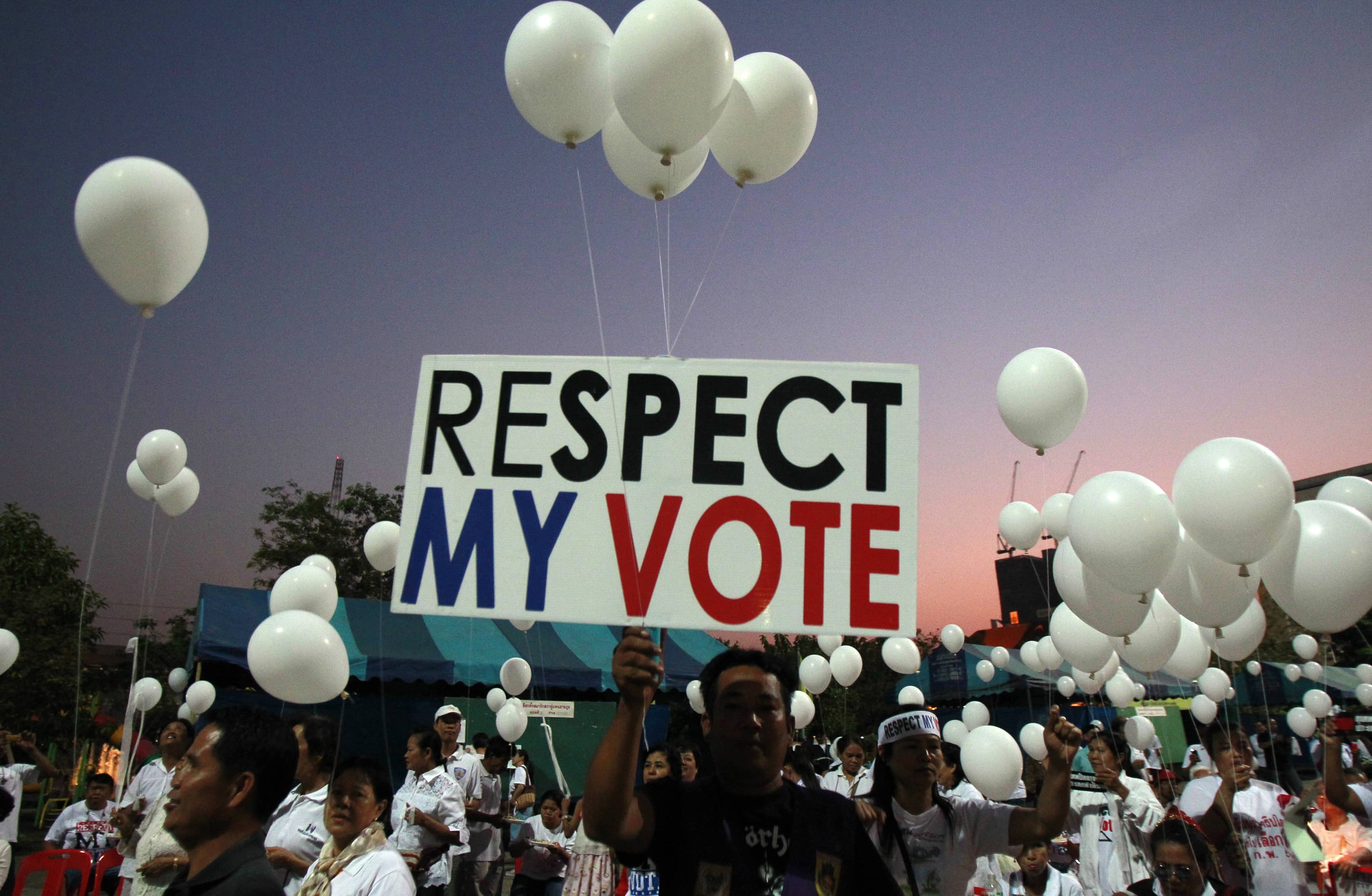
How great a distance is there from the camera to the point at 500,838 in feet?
26.6

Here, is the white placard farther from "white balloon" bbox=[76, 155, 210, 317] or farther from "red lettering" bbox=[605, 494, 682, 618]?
"white balloon" bbox=[76, 155, 210, 317]

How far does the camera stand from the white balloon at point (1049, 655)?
8719 millimetres

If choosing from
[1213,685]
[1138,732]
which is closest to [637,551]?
[1138,732]

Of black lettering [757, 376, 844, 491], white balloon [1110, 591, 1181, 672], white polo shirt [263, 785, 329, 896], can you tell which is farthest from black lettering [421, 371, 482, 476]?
white balloon [1110, 591, 1181, 672]

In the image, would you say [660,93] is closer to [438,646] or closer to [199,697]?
[199,697]

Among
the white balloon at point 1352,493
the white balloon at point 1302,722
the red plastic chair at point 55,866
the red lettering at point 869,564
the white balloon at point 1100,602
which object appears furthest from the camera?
the white balloon at point 1302,722

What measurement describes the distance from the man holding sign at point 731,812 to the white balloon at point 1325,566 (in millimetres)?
2948

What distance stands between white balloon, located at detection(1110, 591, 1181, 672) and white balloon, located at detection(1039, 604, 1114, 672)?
200 millimetres

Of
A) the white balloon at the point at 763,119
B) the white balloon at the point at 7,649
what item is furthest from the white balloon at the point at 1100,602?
the white balloon at the point at 7,649

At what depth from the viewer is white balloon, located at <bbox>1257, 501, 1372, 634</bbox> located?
3715mm

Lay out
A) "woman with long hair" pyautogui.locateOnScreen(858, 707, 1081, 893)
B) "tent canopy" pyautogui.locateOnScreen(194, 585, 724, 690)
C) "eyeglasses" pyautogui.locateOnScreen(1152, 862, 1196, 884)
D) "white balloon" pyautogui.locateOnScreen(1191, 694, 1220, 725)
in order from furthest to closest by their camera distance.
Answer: "tent canopy" pyautogui.locateOnScreen(194, 585, 724, 690) → "white balloon" pyautogui.locateOnScreen(1191, 694, 1220, 725) → "eyeglasses" pyautogui.locateOnScreen(1152, 862, 1196, 884) → "woman with long hair" pyautogui.locateOnScreen(858, 707, 1081, 893)

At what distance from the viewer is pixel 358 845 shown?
3309 mm

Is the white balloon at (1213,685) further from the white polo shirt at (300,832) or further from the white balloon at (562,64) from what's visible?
the white balloon at (562,64)

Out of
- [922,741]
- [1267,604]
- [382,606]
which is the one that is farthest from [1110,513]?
[1267,604]
